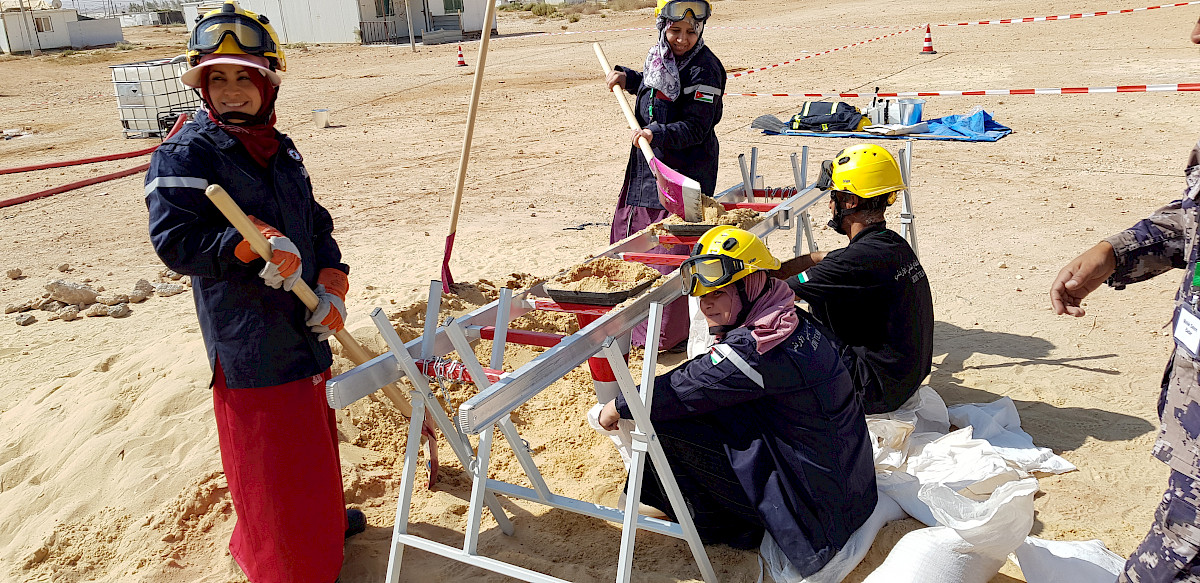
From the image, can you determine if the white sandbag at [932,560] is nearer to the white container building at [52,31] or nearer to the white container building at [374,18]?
the white container building at [374,18]

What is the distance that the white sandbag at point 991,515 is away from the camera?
2.65 m

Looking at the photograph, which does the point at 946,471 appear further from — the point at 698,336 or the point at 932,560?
the point at 698,336

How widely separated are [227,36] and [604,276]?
1477 mm

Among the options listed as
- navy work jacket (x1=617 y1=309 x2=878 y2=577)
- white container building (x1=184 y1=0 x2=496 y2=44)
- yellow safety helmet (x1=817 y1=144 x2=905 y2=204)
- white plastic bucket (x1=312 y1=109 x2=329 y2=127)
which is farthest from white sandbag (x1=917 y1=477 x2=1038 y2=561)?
white container building (x1=184 y1=0 x2=496 y2=44)

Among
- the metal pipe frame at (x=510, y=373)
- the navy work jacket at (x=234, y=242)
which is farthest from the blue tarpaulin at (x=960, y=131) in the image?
the navy work jacket at (x=234, y=242)

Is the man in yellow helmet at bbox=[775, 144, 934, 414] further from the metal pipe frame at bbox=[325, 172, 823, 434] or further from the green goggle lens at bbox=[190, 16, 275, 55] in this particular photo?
the green goggle lens at bbox=[190, 16, 275, 55]

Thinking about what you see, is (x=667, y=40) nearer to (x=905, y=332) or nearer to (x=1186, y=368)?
(x=905, y=332)

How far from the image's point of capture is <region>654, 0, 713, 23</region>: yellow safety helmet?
4461mm

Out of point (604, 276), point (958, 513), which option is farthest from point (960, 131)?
point (958, 513)

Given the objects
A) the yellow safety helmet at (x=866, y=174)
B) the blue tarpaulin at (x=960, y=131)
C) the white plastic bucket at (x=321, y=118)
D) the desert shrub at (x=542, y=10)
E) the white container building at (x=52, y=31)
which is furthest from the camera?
the desert shrub at (x=542, y=10)

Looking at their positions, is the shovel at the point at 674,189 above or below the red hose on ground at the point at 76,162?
above

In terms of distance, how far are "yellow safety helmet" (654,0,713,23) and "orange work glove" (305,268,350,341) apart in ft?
7.72

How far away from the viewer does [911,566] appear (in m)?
2.68

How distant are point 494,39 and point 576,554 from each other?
82.6 feet
